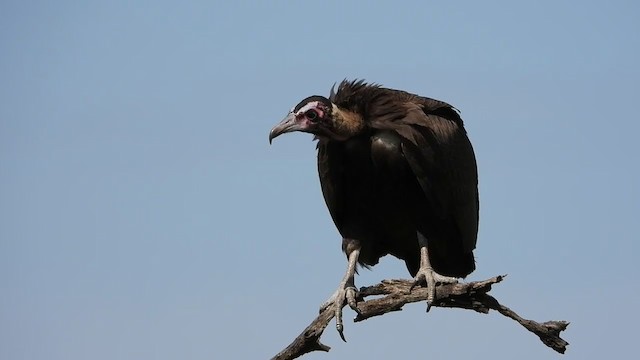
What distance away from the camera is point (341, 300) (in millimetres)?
9711

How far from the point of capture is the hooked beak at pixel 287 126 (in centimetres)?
993

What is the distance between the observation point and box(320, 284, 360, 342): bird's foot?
375 inches

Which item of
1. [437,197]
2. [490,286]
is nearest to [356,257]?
[437,197]

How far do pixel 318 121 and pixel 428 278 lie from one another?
1739 millimetres

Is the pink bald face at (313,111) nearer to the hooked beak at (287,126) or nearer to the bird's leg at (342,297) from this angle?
the hooked beak at (287,126)

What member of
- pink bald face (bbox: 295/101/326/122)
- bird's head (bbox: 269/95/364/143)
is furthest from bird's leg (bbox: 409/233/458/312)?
pink bald face (bbox: 295/101/326/122)

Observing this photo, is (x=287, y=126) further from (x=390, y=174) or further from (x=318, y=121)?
(x=390, y=174)

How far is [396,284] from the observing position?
30.7 feet

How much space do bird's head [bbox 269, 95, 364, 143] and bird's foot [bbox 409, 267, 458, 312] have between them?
1.45m

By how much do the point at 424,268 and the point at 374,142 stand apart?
1227 millimetres

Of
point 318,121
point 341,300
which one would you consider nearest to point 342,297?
point 341,300

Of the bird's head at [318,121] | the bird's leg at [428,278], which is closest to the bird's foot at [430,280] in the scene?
the bird's leg at [428,278]

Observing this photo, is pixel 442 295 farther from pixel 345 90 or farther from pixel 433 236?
pixel 345 90

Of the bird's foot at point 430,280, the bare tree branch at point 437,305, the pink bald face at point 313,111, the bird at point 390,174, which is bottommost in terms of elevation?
the bare tree branch at point 437,305
